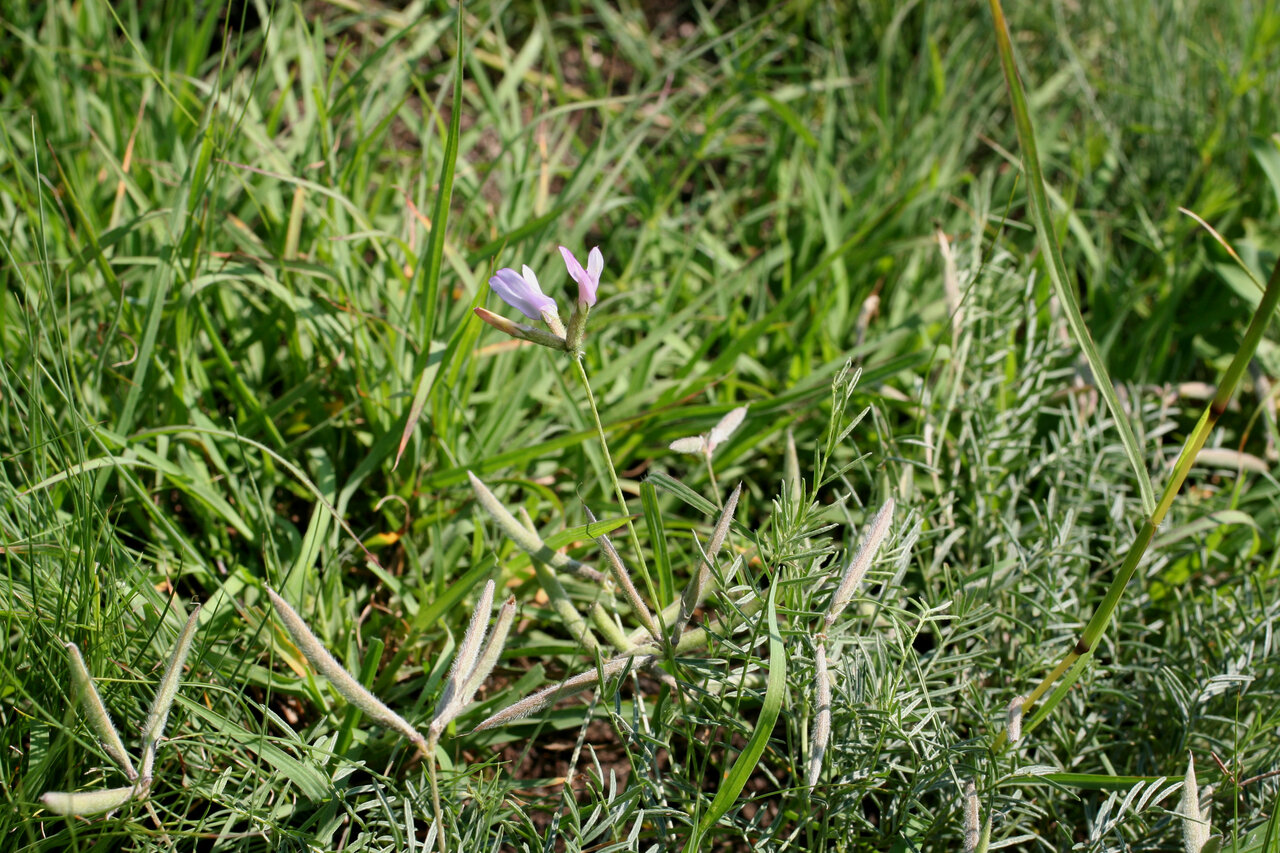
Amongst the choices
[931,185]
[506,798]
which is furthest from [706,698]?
[931,185]

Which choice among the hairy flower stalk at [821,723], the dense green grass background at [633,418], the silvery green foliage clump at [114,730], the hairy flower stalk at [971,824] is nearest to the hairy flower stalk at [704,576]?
the dense green grass background at [633,418]

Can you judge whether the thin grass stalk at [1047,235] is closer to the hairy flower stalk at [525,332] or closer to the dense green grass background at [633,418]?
the dense green grass background at [633,418]

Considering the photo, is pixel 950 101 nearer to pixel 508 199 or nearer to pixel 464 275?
pixel 508 199

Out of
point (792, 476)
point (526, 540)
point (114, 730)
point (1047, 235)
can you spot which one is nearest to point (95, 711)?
point (114, 730)

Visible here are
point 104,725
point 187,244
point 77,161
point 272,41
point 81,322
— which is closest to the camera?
point 104,725

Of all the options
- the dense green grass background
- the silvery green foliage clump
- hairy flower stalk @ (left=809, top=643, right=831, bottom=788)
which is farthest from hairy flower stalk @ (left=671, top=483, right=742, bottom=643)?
the silvery green foliage clump

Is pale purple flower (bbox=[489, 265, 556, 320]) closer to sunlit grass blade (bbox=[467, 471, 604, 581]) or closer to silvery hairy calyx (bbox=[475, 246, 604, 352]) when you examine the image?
silvery hairy calyx (bbox=[475, 246, 604, 352])
